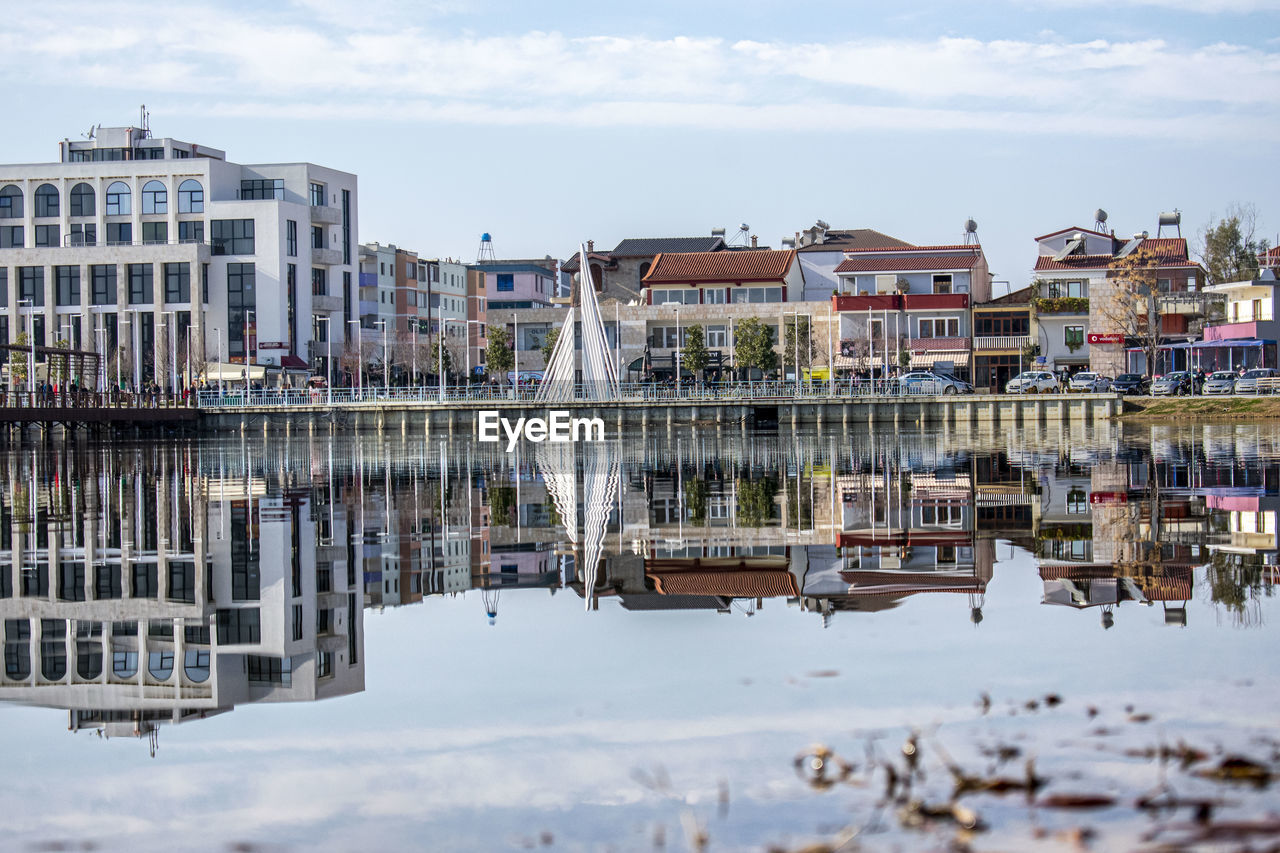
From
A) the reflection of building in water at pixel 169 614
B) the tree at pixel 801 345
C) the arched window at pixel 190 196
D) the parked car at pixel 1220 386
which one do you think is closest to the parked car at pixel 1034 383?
the parked car at pixel 1220 386

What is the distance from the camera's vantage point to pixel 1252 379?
63219mm

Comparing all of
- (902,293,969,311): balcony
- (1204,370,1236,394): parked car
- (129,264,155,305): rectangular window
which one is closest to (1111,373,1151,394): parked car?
(1204,370,1236,394): parked car

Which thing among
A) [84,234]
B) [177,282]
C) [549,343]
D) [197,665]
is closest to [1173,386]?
[549,343]

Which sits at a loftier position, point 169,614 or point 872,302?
point 872,302

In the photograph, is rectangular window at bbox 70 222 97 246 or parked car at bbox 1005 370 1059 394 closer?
parked car at bbox 1005 370 1059 394

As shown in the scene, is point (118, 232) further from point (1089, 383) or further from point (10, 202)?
point (1089, 383)

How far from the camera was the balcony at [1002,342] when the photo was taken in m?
78.7

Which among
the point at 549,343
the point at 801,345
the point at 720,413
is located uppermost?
the point at 549,343

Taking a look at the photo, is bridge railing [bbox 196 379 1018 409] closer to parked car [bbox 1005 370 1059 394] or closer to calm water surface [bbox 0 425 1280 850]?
parked car [bbox 1005 370 1059 394]

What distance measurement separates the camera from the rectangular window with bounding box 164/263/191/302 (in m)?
86.1

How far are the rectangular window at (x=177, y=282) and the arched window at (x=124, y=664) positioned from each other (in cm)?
8033

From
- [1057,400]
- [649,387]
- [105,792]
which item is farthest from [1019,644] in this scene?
[649,387]

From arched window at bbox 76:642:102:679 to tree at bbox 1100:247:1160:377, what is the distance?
71889mm

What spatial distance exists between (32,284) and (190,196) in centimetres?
1036
